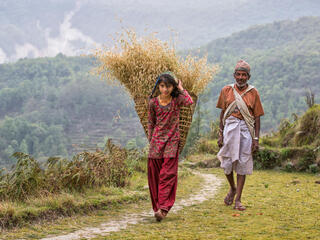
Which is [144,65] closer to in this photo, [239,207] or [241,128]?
[241,128]

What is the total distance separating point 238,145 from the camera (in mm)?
5121

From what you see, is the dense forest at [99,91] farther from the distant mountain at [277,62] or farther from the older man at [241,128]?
the older man at [241,128]

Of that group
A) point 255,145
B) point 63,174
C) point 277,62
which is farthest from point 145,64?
point 277,62

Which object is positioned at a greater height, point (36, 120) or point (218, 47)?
point (218, 47)

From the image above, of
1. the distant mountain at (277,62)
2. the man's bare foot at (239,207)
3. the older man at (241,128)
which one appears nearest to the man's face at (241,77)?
the older man at (241,128)

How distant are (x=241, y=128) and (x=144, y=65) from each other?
2.07 meters

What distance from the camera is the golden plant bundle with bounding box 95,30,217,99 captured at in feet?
21.3

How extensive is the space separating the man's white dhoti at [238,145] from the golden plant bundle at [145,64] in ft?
4.98

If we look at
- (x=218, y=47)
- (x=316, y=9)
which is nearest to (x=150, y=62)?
(x=218, y=47)

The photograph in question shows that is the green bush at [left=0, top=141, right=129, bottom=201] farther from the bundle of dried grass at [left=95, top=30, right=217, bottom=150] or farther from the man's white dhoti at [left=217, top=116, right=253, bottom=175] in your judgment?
the man's white dhoti at [left=217, top=116, right=253, bottom=175]

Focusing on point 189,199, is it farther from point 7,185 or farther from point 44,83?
point 44,83

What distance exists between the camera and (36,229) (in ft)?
14.2

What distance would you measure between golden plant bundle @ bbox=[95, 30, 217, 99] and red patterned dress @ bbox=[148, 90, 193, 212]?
4.89 feet

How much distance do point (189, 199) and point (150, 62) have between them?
7.34ft
